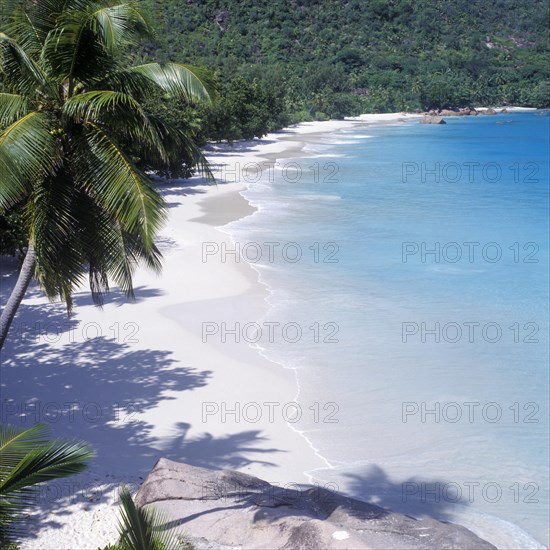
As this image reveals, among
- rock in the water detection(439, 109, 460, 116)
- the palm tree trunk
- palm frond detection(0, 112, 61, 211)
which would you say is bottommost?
the palm tree trunk

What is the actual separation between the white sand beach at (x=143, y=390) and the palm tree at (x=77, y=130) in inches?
91.7

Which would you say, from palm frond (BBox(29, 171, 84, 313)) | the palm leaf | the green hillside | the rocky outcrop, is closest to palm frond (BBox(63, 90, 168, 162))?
palm frond (BBox(29, 171, 84, 313))

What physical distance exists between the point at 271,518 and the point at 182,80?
4596mm

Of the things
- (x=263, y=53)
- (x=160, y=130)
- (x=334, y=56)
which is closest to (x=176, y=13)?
(x=263, y=53)

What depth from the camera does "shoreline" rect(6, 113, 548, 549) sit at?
31.7 feet

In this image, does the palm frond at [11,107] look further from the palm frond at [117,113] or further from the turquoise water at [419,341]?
the turquoise water at [419,341]

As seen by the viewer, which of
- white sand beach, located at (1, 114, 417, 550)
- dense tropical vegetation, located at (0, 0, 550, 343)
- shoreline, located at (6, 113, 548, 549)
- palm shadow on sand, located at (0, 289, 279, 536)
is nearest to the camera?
dense tropical vegetation, located at (0, 0, 550, 343)

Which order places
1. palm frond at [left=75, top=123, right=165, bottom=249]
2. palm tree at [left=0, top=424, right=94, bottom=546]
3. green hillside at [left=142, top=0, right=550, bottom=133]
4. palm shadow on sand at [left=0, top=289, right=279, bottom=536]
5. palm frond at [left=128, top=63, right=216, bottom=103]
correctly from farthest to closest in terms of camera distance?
green hillside at [left=142, top=0, right=550, bottom=133] < palm shadow on sand at [left=0, top=289, right=279, bottom=536] < palm frond at [left=128, top=63, right=216, bottom=103] < palm frond at [left=75, top=123, right=165, bottom=249] < palm tree at [left=0, top=424, right=94, bottom=546]

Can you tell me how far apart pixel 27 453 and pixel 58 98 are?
427 centimetres

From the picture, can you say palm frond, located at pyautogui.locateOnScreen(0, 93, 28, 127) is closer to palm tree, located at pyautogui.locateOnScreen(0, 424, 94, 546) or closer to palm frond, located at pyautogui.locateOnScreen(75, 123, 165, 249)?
palm frond, located at pyautogui.locateOnScreen(75, 123, 165, 249)

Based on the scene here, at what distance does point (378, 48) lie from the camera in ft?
463

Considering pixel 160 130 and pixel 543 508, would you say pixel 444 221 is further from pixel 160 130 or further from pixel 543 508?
pixel 160 130

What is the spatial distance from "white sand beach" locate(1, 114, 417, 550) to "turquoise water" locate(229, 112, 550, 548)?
66 cm

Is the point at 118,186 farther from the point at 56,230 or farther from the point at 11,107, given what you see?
the point at 11,107
